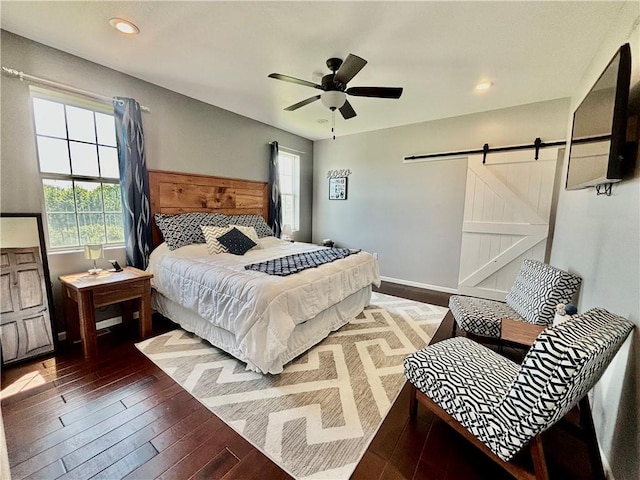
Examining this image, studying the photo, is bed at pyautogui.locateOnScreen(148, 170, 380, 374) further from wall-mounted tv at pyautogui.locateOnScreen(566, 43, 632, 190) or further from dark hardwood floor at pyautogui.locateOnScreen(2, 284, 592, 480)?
wall-mounted tv at pyautogui.locateOnScreen(566, 43, 632, 190)

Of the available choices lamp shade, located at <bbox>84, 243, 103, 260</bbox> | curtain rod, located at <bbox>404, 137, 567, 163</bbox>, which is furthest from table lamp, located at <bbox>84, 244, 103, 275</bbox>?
curtain rod, located at <bbox>404, 137, 567, 163</bbox>

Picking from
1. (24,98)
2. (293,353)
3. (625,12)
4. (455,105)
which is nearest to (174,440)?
(293,353)

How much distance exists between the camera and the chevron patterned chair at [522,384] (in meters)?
0.96

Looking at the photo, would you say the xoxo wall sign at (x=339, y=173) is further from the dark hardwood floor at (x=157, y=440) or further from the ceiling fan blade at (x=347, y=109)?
the dark hardwood floor at (x=157, y=440)

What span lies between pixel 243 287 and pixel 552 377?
5.94 ft

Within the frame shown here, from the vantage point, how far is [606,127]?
60.2 inches

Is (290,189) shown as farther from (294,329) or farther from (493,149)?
(294,329)

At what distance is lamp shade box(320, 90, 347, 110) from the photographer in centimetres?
240

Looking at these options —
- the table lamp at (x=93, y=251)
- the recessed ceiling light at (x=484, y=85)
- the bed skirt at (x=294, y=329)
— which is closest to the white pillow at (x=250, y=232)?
the bed skirt at (x=294, y=329)

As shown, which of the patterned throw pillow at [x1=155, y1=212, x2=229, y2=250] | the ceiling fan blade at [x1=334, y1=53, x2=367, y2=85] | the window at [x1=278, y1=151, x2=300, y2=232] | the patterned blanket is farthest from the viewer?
the window at [x1=278, y1=151, x2=300, y2=232]

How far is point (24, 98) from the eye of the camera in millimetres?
2201

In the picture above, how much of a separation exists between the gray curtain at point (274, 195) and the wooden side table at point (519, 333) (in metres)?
3.43

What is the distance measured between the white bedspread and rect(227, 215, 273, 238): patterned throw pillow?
2.51ft

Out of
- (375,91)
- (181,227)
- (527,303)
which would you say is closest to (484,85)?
(375,91)
